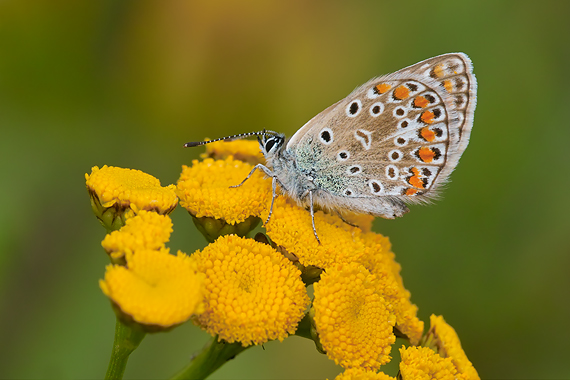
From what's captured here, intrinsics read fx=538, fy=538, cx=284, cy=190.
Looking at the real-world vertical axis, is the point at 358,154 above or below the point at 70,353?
above

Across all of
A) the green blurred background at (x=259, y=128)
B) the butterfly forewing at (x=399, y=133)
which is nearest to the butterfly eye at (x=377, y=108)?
the butterfly forewing at (x=399, y=133)

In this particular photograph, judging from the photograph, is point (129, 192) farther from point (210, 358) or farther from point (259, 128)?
point (259, 128)

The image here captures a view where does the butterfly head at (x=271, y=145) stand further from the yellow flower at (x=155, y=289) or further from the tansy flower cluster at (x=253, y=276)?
the yellow flower at (x=155, y=289)

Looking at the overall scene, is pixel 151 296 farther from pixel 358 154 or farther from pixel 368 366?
pixel 358 154

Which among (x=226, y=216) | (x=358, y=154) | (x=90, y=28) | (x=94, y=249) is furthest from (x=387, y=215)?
(x=90, y=28)

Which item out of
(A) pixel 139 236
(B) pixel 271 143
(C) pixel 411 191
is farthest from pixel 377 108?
(A) pixel 139 236

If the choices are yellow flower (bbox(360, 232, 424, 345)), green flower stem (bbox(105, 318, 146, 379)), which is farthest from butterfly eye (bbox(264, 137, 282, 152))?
green flower stem (bbox(105, 318, 146, 379))
